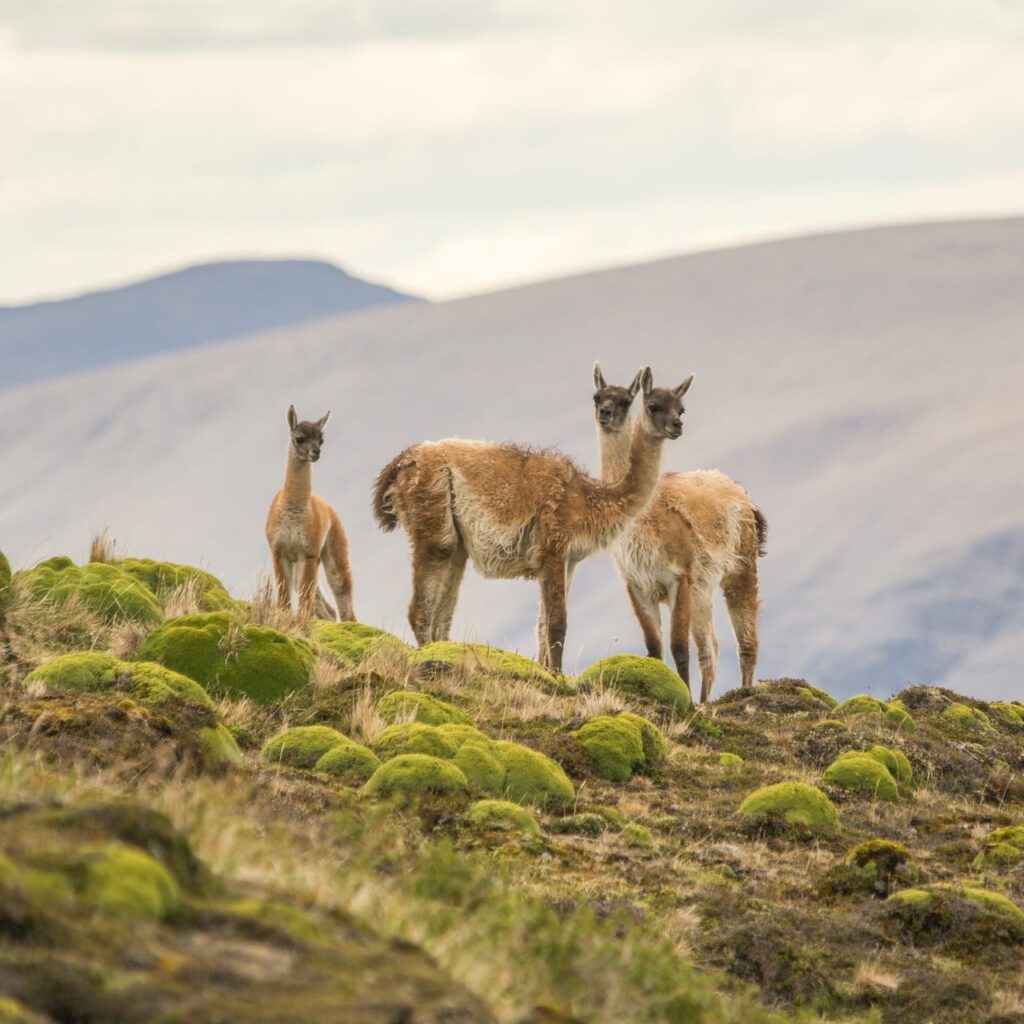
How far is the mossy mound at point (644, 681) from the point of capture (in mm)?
17312

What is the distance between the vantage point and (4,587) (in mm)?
14672

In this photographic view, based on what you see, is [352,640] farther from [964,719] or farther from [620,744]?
[964,719]

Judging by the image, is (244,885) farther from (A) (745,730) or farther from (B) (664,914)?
(A) (745,730)

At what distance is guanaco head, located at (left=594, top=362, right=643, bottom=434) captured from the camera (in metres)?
20.0

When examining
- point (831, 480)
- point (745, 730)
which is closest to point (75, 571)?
point (745, 730)

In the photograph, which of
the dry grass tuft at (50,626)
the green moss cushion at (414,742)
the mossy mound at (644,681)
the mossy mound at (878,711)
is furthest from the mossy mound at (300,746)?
the mossy mound at (878,711)

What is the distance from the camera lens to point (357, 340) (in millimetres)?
168000

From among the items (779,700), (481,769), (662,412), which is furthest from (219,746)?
(779,700)

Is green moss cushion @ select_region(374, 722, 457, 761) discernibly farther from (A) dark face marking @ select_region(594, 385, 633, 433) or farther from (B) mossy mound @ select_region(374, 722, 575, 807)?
(A) dark face marking @ select_region(594, 385, 633, 433)

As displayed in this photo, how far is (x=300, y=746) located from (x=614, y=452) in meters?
8.09

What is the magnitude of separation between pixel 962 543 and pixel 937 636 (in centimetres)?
706

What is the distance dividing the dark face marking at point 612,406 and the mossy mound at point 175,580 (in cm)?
436

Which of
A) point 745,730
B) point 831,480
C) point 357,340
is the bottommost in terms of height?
point 745,730

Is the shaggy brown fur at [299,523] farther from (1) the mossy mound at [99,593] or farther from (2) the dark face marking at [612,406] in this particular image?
(1) the mossy mound at [99,593]
